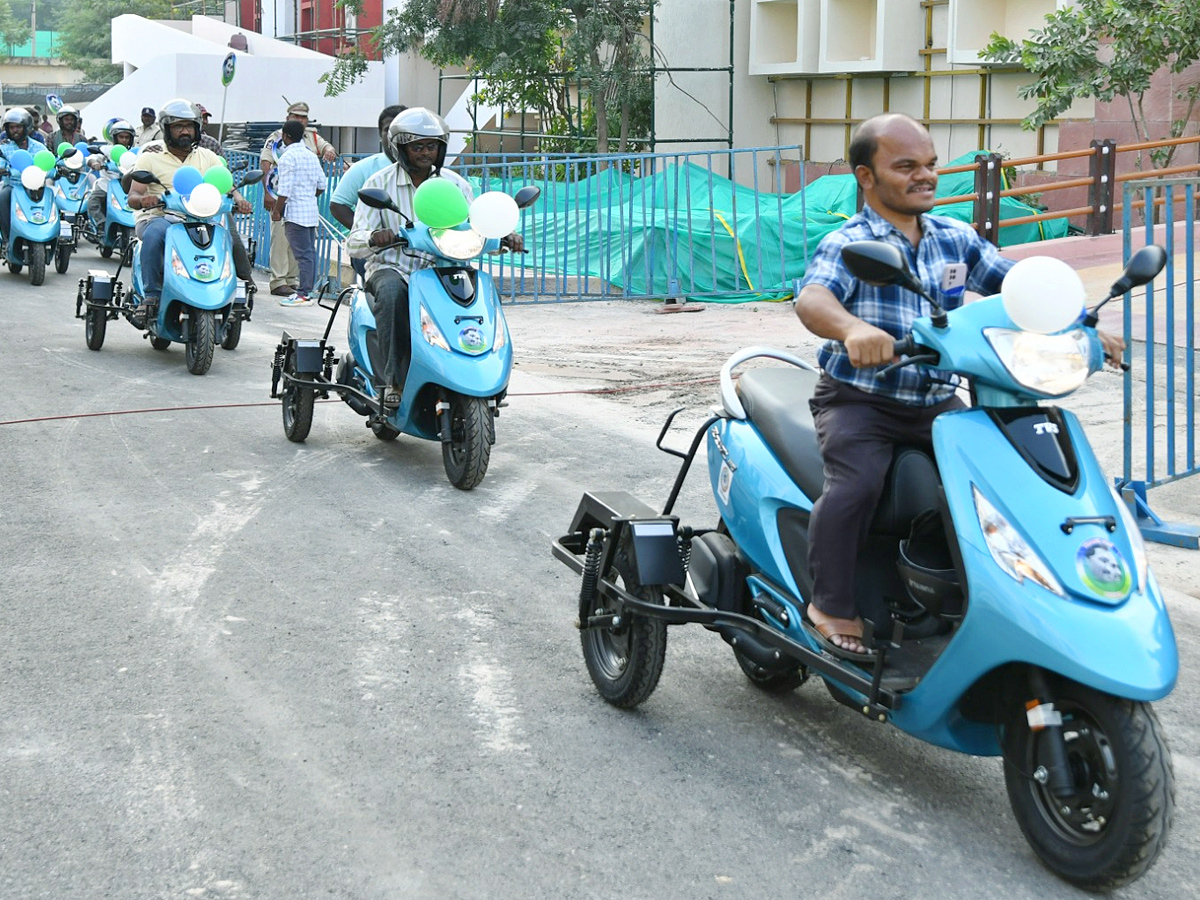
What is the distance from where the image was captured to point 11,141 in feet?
62.1

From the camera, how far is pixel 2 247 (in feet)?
59.8

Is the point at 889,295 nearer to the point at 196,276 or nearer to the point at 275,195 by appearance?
the point at 196,276

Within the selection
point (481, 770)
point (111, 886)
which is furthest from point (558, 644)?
point (111, 886)

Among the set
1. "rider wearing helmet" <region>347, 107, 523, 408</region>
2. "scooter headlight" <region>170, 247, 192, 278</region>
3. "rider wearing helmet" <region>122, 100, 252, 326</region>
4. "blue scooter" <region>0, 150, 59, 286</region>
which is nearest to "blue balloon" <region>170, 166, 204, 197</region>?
"rider wearing helmet" <region>122, 100, 252, 326</region>

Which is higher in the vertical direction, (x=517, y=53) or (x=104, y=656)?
(x=517, y=53)

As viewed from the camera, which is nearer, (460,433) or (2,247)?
(460,433)

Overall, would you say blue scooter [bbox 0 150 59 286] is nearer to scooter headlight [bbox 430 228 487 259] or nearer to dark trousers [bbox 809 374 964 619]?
scooter headlight [bbox 430 228 487 259]

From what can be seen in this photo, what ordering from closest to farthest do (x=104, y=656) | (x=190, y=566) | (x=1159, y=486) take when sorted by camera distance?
(x=104, y=656) < (x=190, y=566) < (x=1159, y=486)

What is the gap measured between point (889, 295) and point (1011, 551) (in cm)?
91

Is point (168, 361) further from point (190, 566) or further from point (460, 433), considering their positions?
point (190, 566)

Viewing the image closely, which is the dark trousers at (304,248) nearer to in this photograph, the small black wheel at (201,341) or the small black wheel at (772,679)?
the small black wheel at (201,341)

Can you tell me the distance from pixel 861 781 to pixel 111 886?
197 centimetres

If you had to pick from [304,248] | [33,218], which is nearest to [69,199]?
[33,218]

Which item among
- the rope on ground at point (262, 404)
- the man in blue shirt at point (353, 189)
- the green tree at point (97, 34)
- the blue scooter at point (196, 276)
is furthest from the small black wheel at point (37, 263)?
the green tree at point (97, 34)
